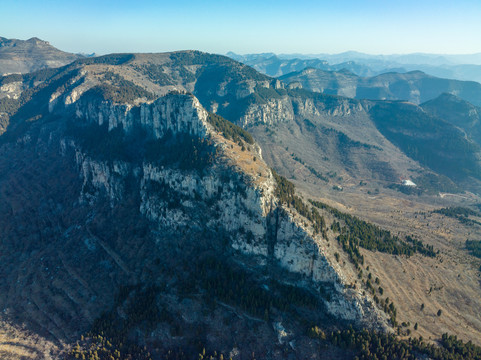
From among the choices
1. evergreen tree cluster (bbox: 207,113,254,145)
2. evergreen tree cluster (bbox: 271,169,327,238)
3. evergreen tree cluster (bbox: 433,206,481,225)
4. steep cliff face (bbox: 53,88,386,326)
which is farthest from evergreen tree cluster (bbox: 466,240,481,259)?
evergreen tree cluster (bbox: 207,113,254,145)

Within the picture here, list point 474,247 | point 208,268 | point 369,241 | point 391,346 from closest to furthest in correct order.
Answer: point 391,346 < point 208,268 < point 369,241 < point 474,247

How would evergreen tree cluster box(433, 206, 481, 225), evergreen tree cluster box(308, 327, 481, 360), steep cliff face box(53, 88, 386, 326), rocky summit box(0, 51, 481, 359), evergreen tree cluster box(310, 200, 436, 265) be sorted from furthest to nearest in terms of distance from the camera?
evergreen tree cluster box(433, 206, 481, 225)
evergreen tree cluster box(310, 200, 436, 265)
steep cliff face box(53, 88, 386, 326)
rocky summit box(0, 51, 481, 359)
evergreen tree cluster box(308, 327, 481, 360)

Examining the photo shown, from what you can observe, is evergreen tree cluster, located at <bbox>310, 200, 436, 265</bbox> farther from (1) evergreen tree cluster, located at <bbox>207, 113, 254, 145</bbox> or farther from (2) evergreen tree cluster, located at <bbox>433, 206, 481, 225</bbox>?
(1) evergreen tree cluster, located at <bbox>207, 113, 254, 145</bbox>

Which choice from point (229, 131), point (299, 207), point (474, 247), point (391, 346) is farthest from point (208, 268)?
point (474, 247)

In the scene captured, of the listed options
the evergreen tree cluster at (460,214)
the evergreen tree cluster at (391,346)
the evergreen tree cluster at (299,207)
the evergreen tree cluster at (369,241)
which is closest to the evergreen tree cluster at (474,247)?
the evergreen tree cluster at (369,241)

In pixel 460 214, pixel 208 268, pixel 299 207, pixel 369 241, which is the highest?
pixel 299 207

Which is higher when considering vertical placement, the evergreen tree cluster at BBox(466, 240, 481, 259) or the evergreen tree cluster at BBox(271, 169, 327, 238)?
the evergreen tree cluster at BBox(271, 169, 327, 238)

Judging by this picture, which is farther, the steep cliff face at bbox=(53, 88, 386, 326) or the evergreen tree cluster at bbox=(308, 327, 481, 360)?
the steep cliff face at bbox=(53, 88, 386, 326)

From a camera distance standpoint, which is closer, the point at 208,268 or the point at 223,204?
the point at 208,268

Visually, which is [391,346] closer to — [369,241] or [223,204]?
[369,241]

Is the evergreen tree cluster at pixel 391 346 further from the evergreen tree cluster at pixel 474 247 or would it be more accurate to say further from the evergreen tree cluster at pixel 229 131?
the evergreen tree cluster at pixel 229 131
